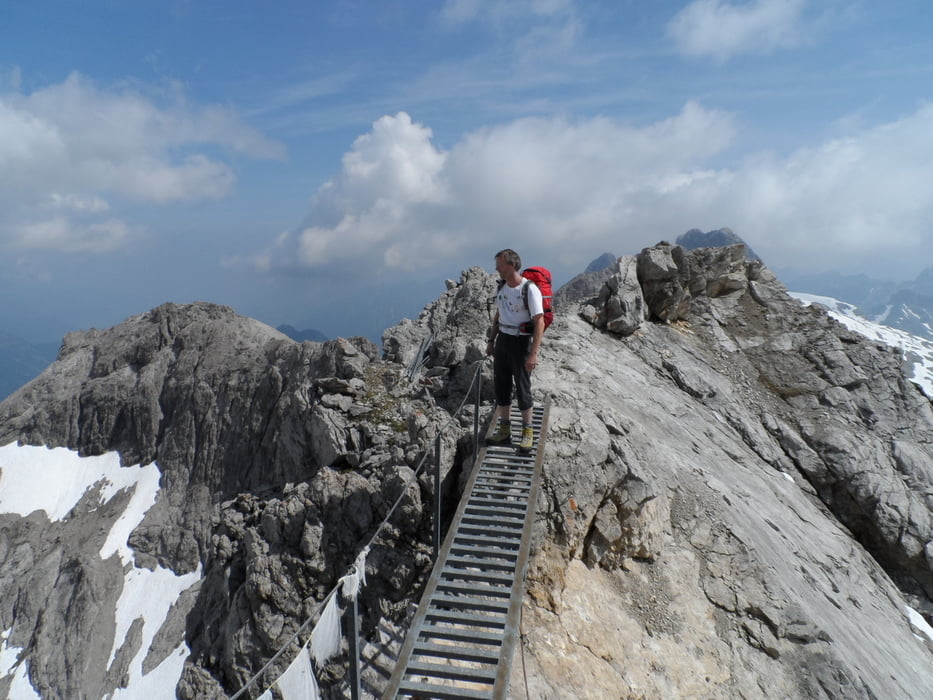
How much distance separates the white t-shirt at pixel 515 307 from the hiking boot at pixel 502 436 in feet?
6.59

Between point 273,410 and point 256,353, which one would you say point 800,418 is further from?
point 256,353

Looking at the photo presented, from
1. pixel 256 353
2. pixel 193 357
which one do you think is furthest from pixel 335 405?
pixel 193 357

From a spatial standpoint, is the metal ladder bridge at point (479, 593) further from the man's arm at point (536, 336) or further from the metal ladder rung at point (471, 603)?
the man's arm at point (536, 336)

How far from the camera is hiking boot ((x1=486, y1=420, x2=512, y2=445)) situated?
10.7 meters

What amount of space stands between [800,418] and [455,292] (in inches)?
739

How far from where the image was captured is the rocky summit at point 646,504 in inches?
350

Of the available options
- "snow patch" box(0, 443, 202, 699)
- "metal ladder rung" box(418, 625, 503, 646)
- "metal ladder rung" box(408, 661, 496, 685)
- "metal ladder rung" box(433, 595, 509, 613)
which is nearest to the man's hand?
"metal ladder rung" box(433, 595, 509, 613)

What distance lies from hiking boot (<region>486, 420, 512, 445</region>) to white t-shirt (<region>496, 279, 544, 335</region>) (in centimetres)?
201

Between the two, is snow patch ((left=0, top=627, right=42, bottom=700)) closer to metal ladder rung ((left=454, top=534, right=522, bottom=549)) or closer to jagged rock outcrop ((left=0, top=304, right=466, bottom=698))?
jagged rock outcrop ((left=0, top=304, right=466, bottom=698))

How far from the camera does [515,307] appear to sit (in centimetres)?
997

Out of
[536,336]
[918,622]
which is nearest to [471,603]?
[536,336]

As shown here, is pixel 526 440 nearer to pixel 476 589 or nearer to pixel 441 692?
pixel 476 589

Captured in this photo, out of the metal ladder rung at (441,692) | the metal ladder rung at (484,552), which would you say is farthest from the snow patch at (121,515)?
the metal ladder rung at (441,692)

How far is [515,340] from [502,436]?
2.05 metres
